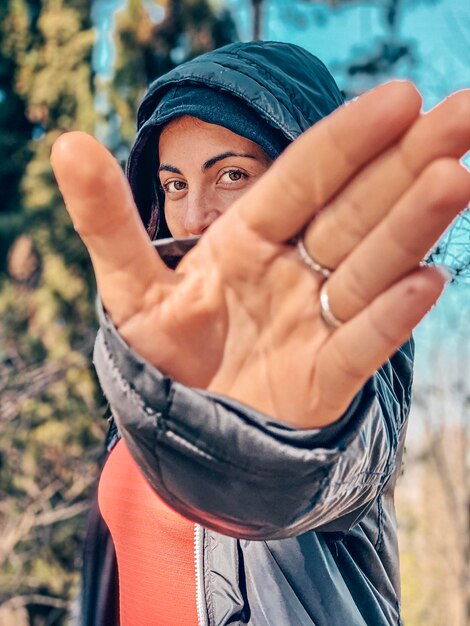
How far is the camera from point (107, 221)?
0.79 meters

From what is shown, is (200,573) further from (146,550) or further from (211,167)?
(211,167)

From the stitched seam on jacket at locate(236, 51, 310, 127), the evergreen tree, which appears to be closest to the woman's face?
the stitched seam on jacket at locate(236, 51, 310, 127)

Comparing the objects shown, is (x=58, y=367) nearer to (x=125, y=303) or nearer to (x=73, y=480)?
(x=73, y=480)

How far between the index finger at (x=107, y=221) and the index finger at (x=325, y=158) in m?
0.13

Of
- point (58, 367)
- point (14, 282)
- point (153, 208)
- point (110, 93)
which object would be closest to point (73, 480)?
point (58, 367)

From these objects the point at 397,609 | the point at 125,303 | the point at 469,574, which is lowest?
the point at 469,574

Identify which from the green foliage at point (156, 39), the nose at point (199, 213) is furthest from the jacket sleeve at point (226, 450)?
the green foliage at point (156, 39)

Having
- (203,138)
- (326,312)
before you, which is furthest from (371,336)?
(203,138)

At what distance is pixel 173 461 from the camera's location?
2.84 feet

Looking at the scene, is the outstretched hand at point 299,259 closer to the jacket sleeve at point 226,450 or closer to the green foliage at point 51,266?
the jacket sleeve at point 226,450

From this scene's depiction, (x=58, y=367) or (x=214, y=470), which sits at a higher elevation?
(x=58, y=367)

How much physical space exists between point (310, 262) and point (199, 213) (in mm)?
590

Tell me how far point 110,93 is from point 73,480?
145 inches

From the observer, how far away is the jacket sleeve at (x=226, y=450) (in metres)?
0.84
